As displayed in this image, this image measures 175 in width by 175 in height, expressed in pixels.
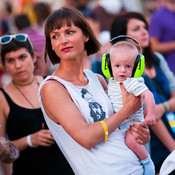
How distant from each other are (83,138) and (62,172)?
1.03 metres

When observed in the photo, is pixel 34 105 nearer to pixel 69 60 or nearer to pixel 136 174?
pixel 69 60

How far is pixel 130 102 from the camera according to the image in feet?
8.31

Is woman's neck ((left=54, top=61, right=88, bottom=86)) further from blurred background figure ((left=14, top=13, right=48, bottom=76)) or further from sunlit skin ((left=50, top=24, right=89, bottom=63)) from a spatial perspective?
blurred background figure ((left=14, top=13, right=48, bottom=76))

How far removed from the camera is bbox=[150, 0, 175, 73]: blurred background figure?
5727 mm

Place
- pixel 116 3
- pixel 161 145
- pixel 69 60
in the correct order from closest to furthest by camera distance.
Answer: pixel 69 60 < pixel 161 145 < pixel 116 3

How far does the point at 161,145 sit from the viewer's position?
355 centimetres

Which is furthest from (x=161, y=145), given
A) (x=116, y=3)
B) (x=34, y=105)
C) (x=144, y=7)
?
(x=144, y=7)

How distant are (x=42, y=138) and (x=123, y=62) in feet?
3.62

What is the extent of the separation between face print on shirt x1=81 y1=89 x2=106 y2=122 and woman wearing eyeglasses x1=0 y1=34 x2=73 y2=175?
0.75 m

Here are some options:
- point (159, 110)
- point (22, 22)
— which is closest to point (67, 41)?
point (159, 110)

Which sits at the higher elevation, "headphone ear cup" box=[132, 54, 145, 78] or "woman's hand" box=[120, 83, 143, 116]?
"headphone ear cup" box=[132, 54, 145, 78]

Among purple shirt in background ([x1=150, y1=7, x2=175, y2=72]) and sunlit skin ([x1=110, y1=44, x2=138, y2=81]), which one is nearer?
sunlit skin ([x1=110, y1=44, x2=138, y2=81])

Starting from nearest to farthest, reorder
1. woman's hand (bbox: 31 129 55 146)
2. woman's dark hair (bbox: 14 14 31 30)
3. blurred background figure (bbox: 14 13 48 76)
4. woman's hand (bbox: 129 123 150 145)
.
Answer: woman's hand (bbox: 129 123 150 145), woman's hand (bbox: 31 129 55 146), blurred background figure (bbox: 14 13 48 76), woman's dark hair (bbox: 14 14 31 30)

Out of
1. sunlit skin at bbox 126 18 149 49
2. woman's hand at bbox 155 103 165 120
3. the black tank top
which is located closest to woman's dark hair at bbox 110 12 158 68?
sunlit skin at bbox 126 18 149 49
